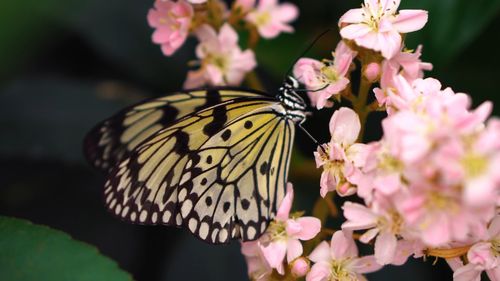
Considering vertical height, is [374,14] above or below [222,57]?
below

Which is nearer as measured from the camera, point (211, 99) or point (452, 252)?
point (452, 252)

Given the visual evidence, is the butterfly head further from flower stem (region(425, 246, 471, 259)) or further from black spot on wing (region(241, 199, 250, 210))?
flower stem (region(425, 246, 471, 259))

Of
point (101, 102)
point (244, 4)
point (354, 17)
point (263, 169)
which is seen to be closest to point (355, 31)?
point (354, 17)

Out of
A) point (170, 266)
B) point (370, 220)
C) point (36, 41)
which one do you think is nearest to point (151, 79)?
point (36, 41)

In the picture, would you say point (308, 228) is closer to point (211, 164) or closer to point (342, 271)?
point (342, 271)

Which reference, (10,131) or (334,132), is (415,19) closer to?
(334,132)

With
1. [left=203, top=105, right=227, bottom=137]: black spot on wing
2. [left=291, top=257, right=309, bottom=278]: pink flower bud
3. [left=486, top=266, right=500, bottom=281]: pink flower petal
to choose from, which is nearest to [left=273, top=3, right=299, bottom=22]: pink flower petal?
[left=203, top=105, right=227, bottom=137]: black spot on wing
